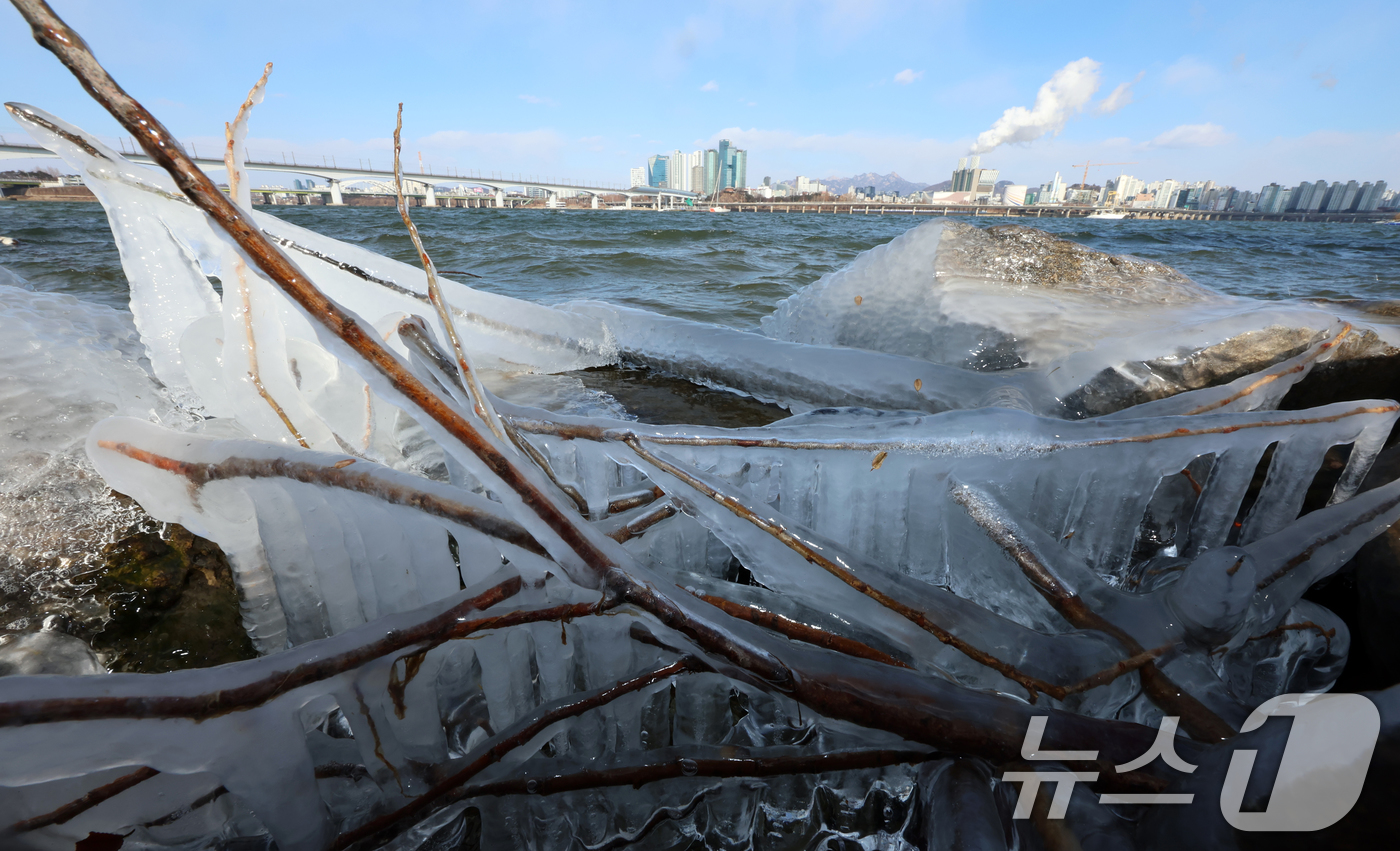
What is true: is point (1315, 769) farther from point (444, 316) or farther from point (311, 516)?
point (311, 516)

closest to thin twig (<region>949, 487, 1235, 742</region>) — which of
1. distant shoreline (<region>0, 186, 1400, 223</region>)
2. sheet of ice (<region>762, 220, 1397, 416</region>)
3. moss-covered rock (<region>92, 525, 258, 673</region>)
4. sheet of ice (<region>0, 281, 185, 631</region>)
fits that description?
sheet of ice (<region>762, 220, 1397, 416</region>)

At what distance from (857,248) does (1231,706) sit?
11473 millimetres

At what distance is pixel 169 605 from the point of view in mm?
1229

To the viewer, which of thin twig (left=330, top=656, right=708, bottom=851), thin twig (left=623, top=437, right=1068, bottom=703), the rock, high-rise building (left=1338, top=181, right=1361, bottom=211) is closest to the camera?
thin twig (left=330, top=656, right=708, bottom=851)

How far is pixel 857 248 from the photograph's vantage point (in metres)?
11.4

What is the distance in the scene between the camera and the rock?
1035 millimetres

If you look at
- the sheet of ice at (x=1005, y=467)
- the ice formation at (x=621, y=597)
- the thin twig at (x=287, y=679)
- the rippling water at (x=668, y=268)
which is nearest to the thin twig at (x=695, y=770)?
the ice formation at (x=621, y=597)

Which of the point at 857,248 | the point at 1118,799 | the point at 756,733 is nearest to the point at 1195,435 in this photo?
the point at 1118,799

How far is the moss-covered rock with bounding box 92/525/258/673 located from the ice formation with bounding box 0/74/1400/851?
0.45 feet

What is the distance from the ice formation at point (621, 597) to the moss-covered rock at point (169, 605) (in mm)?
138

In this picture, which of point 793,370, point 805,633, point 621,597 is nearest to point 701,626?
point 621,597

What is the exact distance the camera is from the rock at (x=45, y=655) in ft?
3.40

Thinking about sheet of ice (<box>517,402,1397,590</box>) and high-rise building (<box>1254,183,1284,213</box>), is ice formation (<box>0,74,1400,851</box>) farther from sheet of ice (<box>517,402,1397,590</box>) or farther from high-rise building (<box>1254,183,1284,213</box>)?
high-rise building (<box>1254,183,1284,213</box>)

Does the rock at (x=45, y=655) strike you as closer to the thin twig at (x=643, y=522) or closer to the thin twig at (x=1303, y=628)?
the thin twig at (x=643, y=522)
